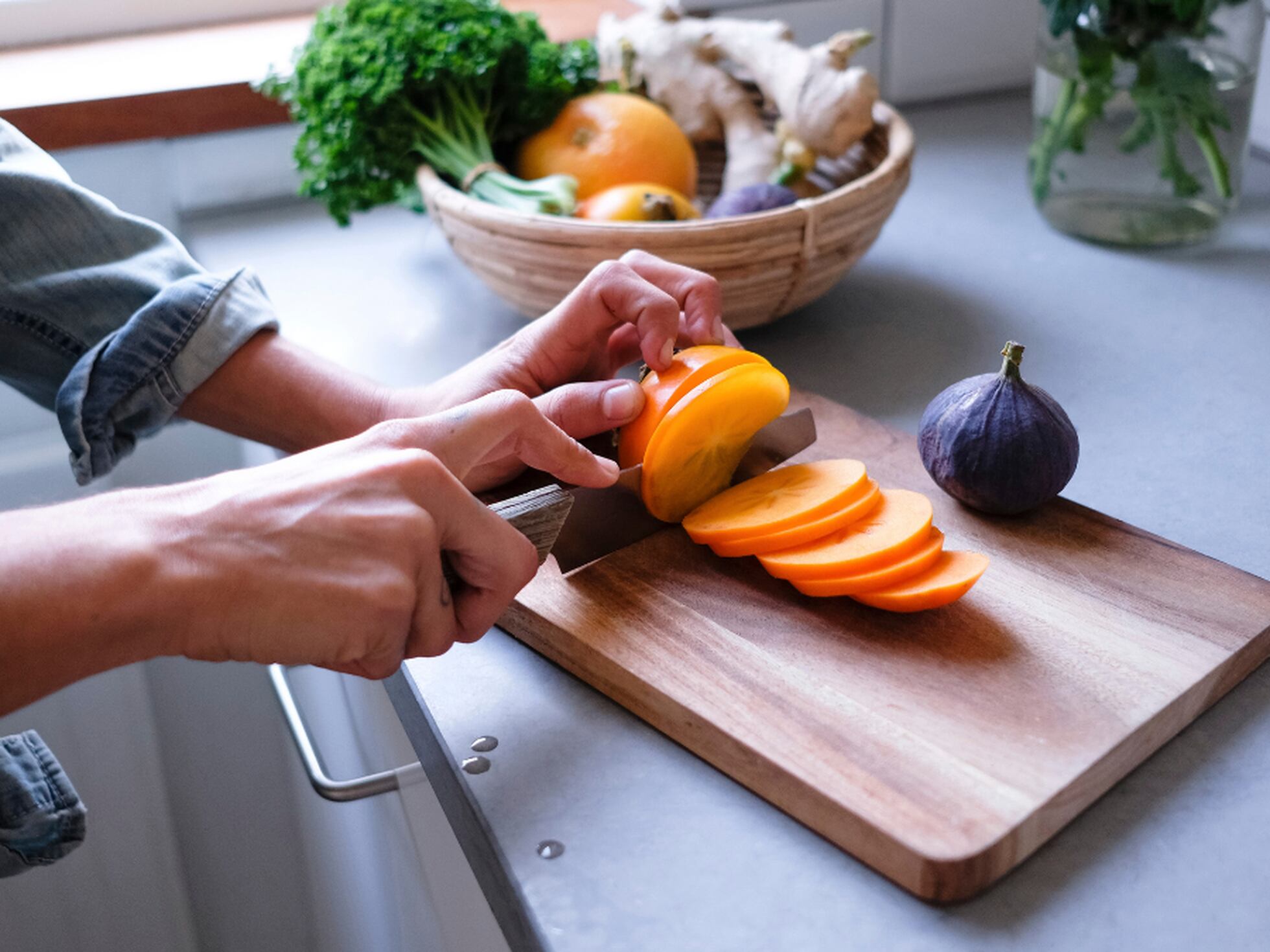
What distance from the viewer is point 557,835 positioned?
2.10 ft

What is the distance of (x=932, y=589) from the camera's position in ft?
2.41

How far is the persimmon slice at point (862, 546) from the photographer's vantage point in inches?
29.5

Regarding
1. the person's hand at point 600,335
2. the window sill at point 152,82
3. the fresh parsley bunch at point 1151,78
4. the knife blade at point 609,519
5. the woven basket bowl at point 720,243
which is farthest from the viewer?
the window sill at point 152,82

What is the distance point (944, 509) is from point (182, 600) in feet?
1.75

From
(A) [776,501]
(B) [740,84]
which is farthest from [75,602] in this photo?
(B) [740,84]

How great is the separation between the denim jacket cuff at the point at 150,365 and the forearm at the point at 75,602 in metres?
0.34

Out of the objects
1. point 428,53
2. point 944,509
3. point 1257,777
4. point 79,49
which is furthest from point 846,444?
point 79,49

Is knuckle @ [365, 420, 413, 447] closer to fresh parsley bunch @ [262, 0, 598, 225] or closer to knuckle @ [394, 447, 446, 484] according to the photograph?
knuckle @ [394, 447, 446, 484]

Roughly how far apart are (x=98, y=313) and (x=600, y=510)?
0.46m

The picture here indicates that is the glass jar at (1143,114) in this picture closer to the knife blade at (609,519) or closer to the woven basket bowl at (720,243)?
the woven basket bowl at (720,243)

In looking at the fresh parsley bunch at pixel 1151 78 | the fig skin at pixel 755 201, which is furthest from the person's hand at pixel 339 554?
the fresh parsley bunch at pixel 1151 78

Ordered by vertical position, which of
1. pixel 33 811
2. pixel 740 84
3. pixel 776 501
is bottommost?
pixel 33 811

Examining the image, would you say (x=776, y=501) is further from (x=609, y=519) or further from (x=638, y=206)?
(x=638, y=206)

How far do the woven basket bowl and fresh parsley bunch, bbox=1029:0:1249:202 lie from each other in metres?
0.23
